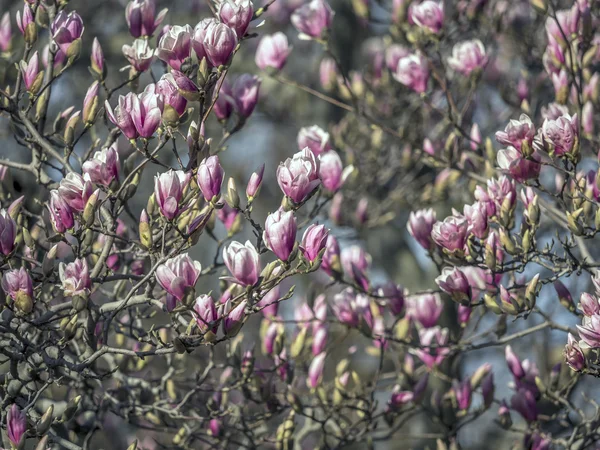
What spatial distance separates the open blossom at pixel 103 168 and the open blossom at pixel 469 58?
5.60ft

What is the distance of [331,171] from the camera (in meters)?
2.72

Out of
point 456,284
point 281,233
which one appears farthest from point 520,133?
point 281,233

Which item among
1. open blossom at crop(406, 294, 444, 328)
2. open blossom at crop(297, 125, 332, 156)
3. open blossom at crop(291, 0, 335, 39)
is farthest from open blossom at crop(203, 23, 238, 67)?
open blossom at crop(406, 294, 444, 328)

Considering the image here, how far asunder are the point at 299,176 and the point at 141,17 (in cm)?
94

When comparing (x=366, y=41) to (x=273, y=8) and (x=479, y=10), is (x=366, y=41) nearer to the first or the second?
(x=273, y=8)

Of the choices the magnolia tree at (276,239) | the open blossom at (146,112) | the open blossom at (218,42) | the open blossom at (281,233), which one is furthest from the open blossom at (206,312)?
the open blossom at (218,42)

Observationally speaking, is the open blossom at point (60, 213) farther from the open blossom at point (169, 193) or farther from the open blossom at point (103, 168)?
the open blossom at point (169, 193)

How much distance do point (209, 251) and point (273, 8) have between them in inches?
165

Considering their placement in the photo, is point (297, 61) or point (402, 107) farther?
point (297, 61)

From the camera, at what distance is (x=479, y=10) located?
3.88 meters

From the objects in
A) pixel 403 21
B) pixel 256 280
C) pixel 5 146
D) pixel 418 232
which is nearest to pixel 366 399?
pixel 418 232

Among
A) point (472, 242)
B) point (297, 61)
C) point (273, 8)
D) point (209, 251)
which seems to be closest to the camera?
point (472, 242)

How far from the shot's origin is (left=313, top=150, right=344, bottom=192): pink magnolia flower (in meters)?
2.72

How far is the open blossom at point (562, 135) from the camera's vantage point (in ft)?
7.22
